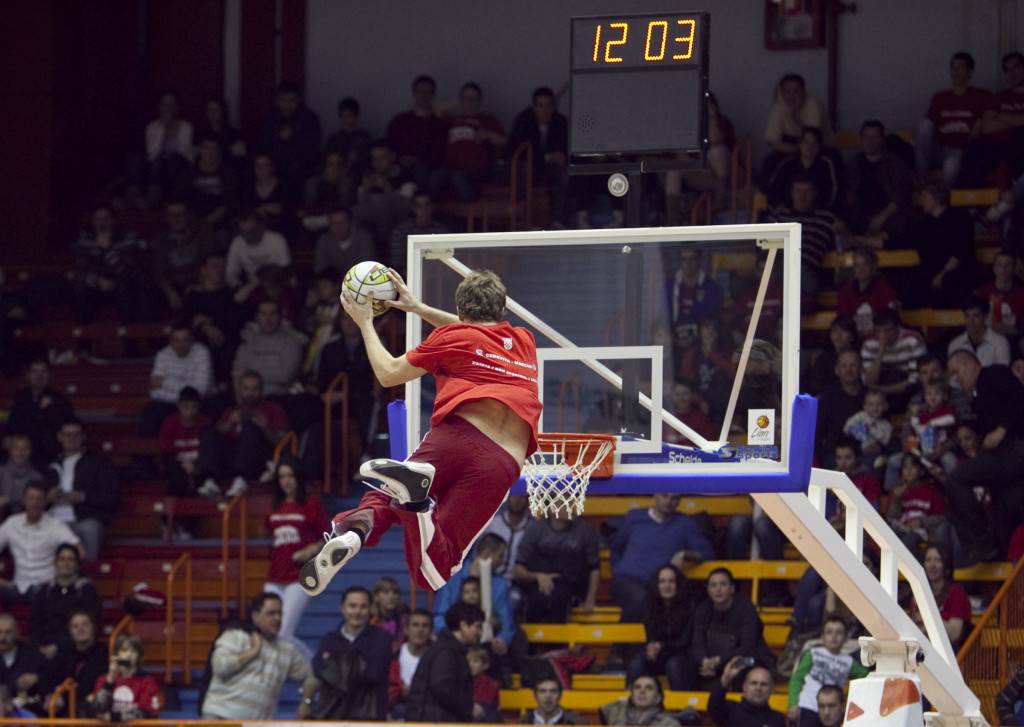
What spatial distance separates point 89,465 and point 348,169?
453cm

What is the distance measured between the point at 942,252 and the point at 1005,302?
3.59 ft

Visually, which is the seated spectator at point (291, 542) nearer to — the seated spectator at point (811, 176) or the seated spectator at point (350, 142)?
the seated spectator at point (350, 142)

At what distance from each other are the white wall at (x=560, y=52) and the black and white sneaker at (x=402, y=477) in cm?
1260

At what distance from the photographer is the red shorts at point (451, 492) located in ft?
30.4

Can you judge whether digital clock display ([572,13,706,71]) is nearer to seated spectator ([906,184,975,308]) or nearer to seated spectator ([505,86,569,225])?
seated spectator ([906,184,975,308])

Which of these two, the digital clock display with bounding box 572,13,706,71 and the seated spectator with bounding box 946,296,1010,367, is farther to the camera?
the seated spectator with bounding box 946,296,1010,367

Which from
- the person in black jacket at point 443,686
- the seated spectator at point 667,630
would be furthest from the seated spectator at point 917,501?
the person in black jacket at point 443,686

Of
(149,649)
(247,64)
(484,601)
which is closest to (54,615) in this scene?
(149,649)

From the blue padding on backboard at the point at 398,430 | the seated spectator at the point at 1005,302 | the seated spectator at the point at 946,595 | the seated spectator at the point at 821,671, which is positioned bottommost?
the seated spectator at the point at 821,671

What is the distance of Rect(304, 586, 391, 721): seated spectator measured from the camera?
50.4 feet

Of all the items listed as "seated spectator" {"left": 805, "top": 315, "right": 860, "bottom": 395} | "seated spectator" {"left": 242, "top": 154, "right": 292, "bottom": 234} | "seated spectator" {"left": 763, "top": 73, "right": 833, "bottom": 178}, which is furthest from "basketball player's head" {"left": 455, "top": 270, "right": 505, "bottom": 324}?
"seated spectator" {"left": 242, "top": 154, "right": 292, "bottom": 234}

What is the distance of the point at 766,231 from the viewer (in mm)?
10141

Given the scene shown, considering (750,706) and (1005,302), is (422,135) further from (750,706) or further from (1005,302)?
(750,706)

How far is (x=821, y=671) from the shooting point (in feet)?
47.6
